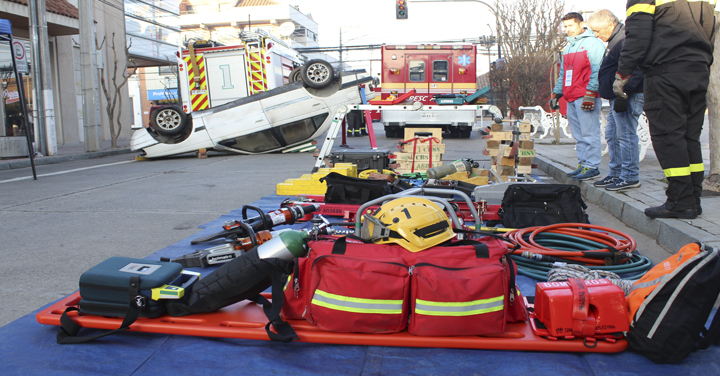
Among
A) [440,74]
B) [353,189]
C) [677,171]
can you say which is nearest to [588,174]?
[677,171]

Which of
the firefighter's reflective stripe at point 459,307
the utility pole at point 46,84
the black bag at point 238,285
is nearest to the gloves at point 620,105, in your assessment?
the firefighter's reflective stripe at point 459,307

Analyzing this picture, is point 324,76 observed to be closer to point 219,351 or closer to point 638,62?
point 638,62

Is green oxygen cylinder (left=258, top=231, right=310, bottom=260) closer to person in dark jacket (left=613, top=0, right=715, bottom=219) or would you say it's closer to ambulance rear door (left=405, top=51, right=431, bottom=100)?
person in dark jacket (left=613, top=0, right=715, bottom=219)

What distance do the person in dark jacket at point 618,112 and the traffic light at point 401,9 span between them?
15.6m

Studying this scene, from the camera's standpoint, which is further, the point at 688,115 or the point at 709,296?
the point at 688,115

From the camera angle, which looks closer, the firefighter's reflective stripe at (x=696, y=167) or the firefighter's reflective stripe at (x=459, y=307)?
the firefighter's reflective stripe at (x=459, y=307)

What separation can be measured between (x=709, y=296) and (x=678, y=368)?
349 mm

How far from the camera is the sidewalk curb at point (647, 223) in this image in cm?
376

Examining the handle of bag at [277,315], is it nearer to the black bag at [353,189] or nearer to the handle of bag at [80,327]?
the handle of bag at [80,327]

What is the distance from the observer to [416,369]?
7.44 feet

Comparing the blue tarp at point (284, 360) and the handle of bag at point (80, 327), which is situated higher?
the handle of bag at point (80, 327)

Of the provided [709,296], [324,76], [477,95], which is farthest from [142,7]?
[709,296]

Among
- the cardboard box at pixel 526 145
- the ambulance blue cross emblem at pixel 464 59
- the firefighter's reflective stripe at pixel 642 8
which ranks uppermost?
the ambulance blue cross emblem at pixel 464 59

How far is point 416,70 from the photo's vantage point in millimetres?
18203
